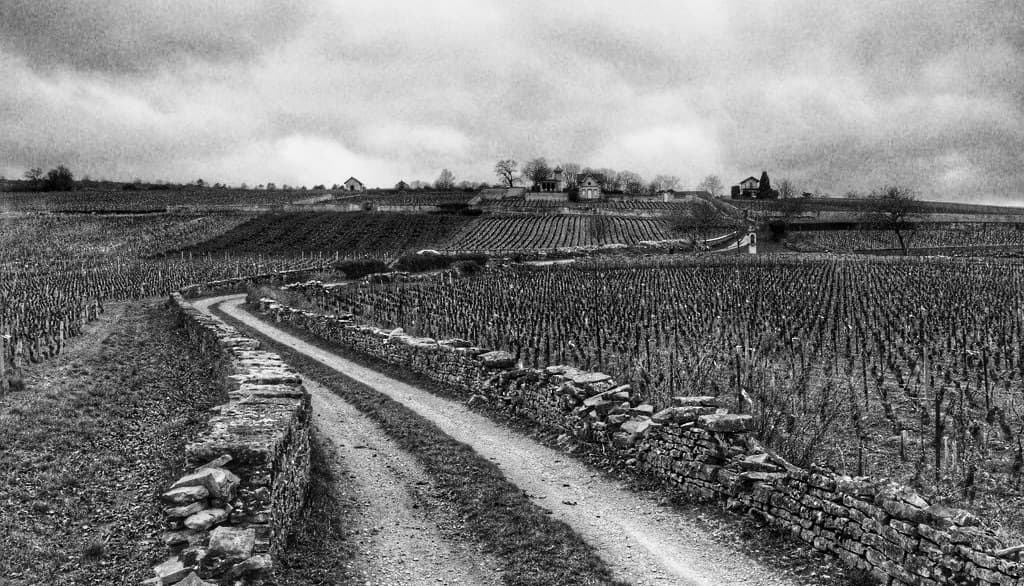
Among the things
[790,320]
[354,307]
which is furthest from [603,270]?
[790,320]

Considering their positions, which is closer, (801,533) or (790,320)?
(801,533)

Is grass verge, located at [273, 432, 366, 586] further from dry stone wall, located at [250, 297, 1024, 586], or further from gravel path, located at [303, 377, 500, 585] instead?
dry stone wall, located at [250, 297, 1024, 586]

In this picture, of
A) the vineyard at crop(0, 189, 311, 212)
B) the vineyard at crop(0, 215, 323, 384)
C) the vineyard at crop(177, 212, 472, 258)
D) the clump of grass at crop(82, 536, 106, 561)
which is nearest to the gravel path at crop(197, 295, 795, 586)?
the clump of grass at crop(82, 536, 106, 561)

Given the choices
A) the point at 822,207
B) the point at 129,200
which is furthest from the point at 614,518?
the point at 129,200

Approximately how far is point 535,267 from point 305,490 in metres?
40.6

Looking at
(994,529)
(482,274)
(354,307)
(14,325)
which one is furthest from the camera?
(482,274)

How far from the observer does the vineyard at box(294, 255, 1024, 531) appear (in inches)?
432

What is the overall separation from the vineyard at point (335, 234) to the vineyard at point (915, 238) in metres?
45.2

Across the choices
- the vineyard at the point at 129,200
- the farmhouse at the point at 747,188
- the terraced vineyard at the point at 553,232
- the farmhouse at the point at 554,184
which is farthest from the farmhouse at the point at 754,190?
the vineyard at the point at 129,200

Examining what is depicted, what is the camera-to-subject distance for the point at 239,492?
→ 816 centimetres

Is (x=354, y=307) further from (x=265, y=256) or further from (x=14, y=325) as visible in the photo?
(x=265, y=256)

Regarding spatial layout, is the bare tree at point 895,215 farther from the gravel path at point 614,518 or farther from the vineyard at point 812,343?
the gravel path at point 614,518

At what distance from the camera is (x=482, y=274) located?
47688 mm

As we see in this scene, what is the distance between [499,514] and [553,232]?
76971 millimetres
